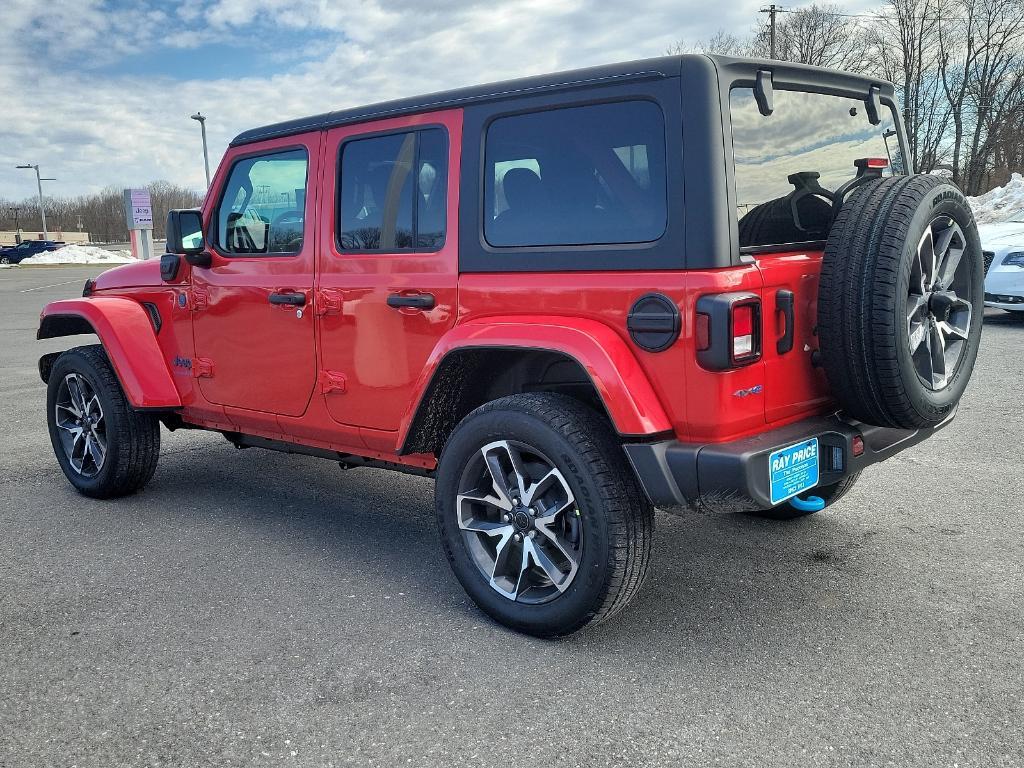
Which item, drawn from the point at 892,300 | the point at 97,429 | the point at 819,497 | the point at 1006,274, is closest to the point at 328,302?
the point at 97,429

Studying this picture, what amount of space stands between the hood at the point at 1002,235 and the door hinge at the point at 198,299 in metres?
10.1

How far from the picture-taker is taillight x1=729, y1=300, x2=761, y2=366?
278 centimetres

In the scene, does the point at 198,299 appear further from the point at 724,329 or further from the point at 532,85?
the point at 724,329

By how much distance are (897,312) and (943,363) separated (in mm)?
593

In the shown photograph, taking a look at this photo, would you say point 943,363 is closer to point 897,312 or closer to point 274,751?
point 897,312

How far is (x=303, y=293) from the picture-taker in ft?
13.2

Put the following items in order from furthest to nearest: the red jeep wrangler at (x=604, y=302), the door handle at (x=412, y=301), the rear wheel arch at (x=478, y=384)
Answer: the door handle at (x=412, y=301) < the rear wheel arch at (x=478, y=384) < the red jeep wrangler at (x=604, y=302)

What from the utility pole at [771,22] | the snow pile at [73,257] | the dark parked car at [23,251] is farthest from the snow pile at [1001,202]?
the dark parked car at [23,251]

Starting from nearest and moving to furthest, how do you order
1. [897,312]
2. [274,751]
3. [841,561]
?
[274,751] < [897,312] < [841,561]

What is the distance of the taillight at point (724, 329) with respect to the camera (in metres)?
2.75

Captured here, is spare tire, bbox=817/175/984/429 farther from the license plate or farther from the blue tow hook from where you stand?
the blue tow hook

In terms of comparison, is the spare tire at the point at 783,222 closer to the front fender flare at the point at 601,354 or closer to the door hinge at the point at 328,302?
the front fender flare at the point at 601,354

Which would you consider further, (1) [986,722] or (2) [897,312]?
(2) [897,312]

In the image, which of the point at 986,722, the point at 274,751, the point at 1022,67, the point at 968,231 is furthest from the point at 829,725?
the point at 1022,67
